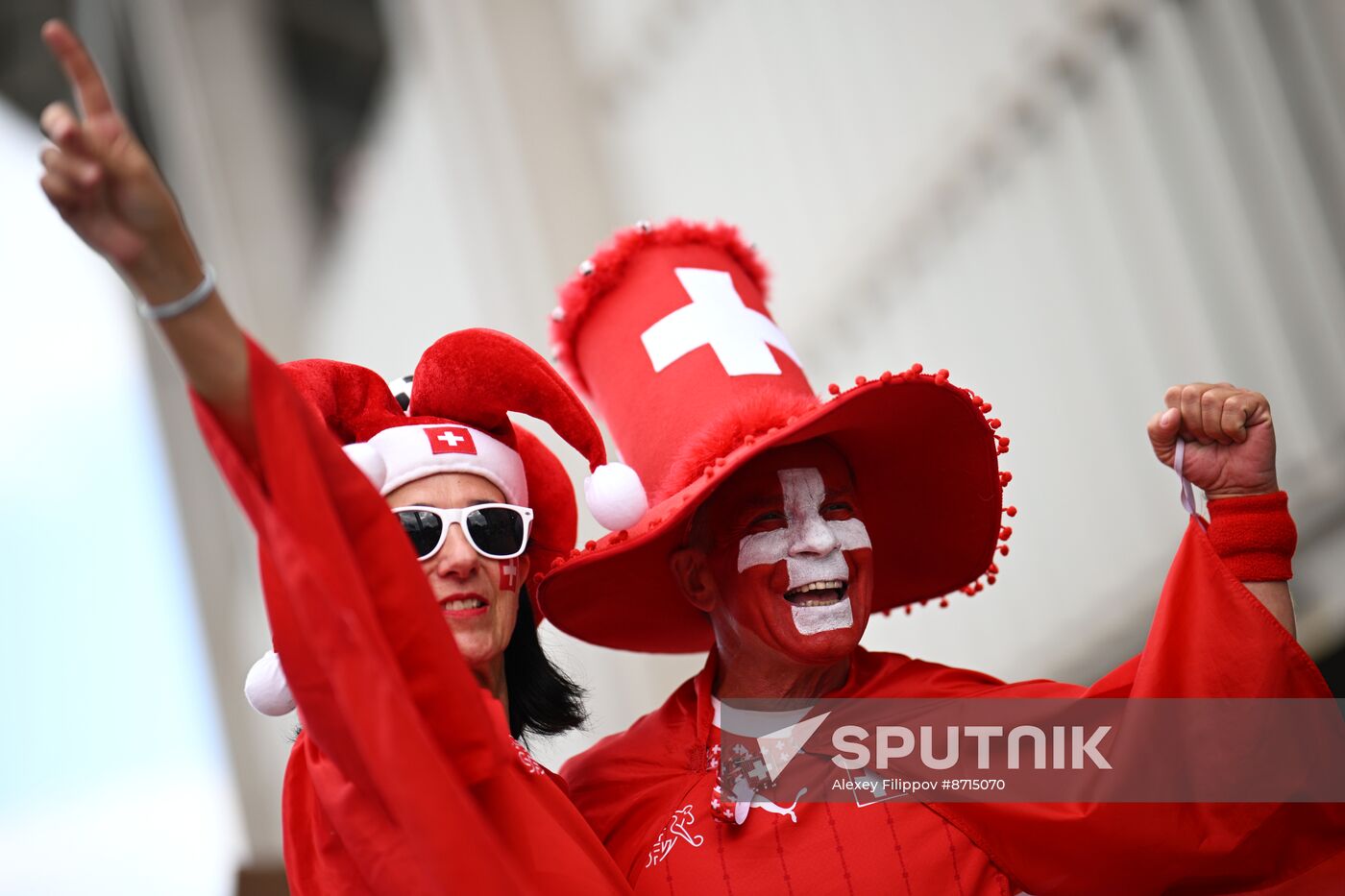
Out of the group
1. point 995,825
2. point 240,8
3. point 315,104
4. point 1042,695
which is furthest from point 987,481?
point 315,104

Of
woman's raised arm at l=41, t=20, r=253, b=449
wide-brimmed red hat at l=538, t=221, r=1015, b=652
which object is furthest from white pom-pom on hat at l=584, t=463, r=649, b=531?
woman's raised arm at l=41, t=20, r=253, b=449

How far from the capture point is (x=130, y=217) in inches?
59.1

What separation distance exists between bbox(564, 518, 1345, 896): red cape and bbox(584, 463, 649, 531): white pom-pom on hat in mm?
372

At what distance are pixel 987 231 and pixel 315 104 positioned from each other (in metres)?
6.85

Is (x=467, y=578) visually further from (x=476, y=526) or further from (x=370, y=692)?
(x=370, y=692)

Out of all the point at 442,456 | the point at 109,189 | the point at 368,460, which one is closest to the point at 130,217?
the point at 109,189

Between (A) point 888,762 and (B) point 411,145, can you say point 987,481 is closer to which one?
(A) point 888,762

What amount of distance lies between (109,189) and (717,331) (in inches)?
42.6

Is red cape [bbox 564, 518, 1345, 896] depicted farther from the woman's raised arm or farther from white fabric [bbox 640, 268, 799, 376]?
the woman's raised arm

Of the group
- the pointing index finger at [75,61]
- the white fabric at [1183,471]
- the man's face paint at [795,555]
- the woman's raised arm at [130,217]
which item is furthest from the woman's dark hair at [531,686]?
the pointing index finger at [75,61]

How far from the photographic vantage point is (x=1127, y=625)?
3.41m

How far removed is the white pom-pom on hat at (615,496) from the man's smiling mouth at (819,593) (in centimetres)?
24

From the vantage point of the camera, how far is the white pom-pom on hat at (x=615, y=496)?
83.4 inches

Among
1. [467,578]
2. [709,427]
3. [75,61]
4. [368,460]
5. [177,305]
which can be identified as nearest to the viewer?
[75,61]
